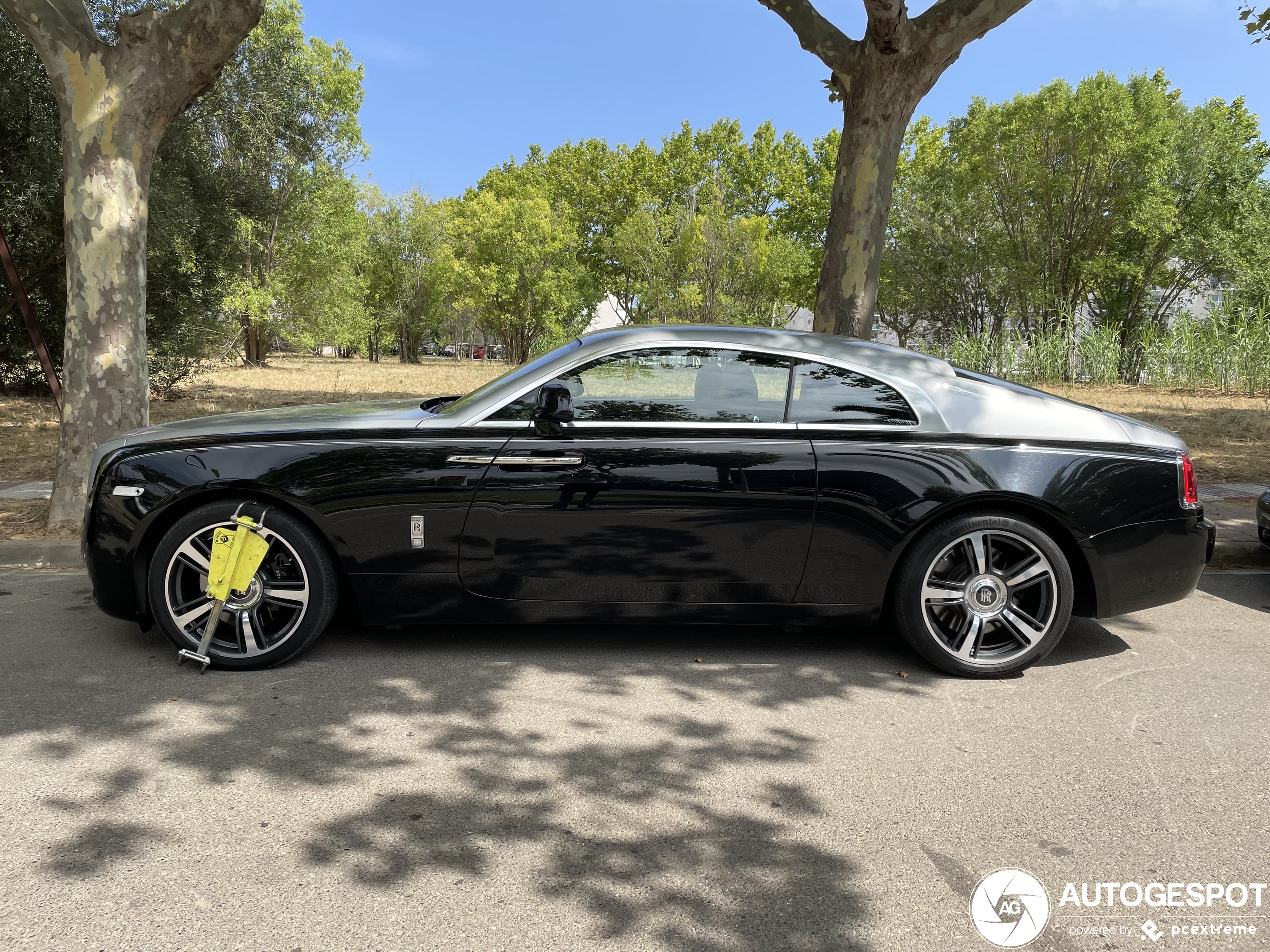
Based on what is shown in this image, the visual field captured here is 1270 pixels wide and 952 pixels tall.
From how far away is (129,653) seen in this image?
4.27 meters

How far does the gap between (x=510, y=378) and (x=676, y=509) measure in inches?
39.0

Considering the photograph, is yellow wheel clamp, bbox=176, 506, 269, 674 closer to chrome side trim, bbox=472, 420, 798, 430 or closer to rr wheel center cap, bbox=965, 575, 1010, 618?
chrome side trim, bbox=472, 420, 798, 430

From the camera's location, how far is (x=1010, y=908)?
2.40m

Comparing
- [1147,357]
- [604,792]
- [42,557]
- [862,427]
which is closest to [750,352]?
[862,427]

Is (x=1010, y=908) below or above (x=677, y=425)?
below

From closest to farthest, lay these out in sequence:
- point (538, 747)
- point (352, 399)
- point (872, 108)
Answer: point (538, 747) < point (872, 108) < point (352, 399)

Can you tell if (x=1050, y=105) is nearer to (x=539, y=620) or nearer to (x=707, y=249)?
(x=707, y=249)

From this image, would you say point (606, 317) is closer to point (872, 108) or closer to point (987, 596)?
point (872, 108)

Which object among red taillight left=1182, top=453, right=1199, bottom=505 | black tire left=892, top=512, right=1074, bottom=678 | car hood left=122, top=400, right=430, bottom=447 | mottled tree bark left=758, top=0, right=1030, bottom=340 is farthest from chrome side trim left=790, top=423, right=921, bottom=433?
mottled tree bark left=758, top=0, right=1030, bottom=340

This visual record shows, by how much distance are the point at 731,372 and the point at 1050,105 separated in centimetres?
2396

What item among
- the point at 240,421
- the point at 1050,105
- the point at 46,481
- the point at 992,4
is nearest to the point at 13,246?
the point at 46,481

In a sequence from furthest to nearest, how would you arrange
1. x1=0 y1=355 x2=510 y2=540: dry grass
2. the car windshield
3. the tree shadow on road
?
x1=0 y1=355 x2=510 y2=540: dry grass → the car windshield → the tree shadow on road

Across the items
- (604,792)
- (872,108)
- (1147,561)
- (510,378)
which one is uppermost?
(872,108)

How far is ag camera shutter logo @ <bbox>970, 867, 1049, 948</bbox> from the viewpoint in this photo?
229cm
